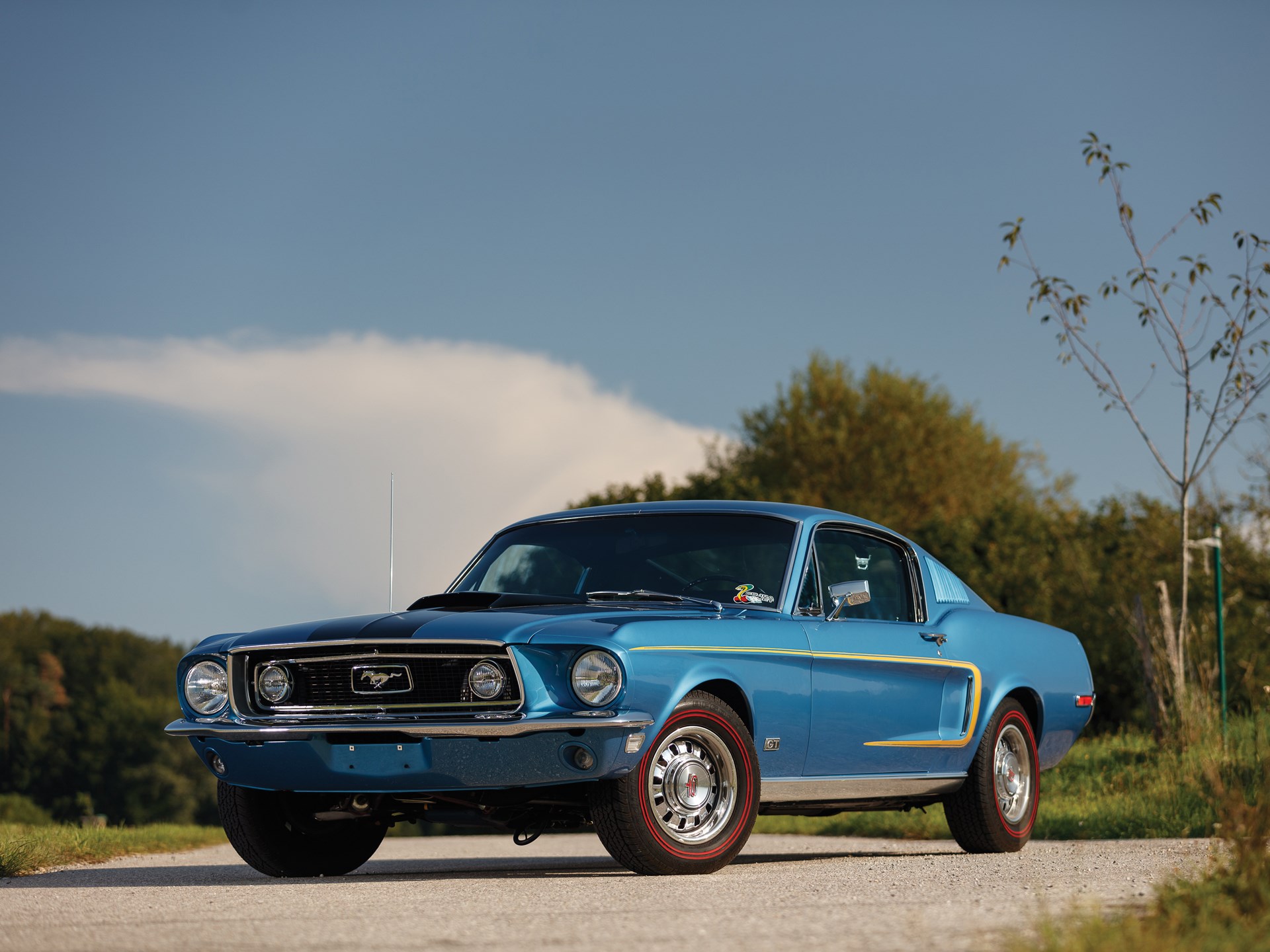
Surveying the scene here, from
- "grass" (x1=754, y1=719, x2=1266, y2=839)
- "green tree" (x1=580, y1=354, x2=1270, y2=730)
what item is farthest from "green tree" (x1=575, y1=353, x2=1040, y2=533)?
"grass" (x1=754, y1=719, x2=1266, y2=839)

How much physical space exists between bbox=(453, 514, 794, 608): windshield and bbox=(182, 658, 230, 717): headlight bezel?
4.72 ft

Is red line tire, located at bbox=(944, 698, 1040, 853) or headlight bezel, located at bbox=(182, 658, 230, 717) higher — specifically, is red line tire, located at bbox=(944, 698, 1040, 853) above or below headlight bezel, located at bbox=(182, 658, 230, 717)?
below

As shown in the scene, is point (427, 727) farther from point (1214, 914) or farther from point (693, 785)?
point (1214, 914)

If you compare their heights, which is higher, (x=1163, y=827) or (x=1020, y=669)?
(x=1020, y=669)

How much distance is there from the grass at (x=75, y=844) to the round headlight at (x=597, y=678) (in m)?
3.70

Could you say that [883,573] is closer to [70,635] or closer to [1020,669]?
[1020,669]

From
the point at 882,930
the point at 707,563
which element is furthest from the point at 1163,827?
the point at 882,930

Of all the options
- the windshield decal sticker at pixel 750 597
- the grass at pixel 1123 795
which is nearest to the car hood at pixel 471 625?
the windshield decal sticker at pixel 750 597

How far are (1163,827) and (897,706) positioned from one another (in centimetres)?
369

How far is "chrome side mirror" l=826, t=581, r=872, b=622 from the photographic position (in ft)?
23.8

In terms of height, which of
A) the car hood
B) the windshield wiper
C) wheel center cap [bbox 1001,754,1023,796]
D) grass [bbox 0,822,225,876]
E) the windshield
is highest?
the windshield

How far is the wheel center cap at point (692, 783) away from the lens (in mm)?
6328

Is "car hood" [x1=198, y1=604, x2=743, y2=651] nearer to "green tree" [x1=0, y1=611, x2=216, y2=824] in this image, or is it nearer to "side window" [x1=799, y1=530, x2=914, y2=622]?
"side window" [x1=799, y1=530, x2=914, y2=622]

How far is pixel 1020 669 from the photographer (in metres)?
8.78
